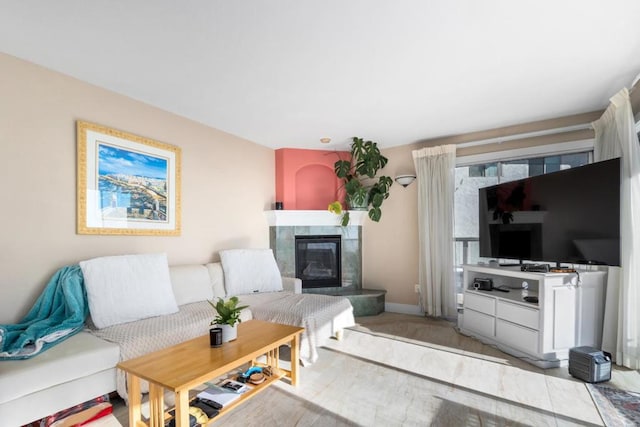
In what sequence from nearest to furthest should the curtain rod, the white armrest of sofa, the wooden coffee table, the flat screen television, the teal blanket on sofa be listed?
the wooden coffee table
the teal blanket on sofa
the flat screen television
the curtain rod
the white armrest of sofa

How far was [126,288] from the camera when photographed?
243 centimetres

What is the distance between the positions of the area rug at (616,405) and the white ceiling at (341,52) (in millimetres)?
2366

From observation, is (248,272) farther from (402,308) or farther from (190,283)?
(402,308)

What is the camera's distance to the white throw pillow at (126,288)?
Answer: 2.27 m

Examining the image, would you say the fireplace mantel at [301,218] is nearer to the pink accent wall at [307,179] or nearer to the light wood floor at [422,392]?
the pink accent wall at [307,179]

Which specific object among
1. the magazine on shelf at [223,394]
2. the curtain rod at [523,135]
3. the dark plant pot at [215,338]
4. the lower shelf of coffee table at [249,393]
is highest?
the curtain rod at [523,135]

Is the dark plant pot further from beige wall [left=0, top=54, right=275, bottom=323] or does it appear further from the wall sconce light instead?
the wall sconce light

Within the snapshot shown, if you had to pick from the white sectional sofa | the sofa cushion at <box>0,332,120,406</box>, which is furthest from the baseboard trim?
the sofa cushion at <box>0,332,120,406</box>

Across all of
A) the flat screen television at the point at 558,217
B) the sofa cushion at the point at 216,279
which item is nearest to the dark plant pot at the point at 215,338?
the sofa cushion at the point at 216,279

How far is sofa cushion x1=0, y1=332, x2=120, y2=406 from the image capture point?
1556 mm

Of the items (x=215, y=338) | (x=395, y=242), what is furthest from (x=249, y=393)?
(x=395, y=242)

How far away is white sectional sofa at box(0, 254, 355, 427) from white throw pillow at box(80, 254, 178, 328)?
8cm

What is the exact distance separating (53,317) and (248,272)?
67.0 inches

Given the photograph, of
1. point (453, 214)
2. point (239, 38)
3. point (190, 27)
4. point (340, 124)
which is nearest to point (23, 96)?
point (190, 27)
